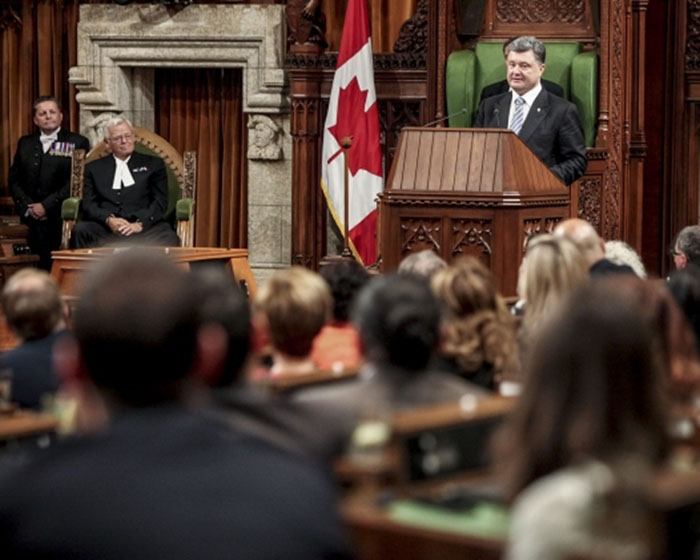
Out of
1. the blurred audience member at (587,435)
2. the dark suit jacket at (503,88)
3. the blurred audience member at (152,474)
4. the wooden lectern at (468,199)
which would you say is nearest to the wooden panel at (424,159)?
the wooden lectern at (468,199)

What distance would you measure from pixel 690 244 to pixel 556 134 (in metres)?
1.37

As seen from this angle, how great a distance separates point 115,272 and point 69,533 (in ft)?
1.05

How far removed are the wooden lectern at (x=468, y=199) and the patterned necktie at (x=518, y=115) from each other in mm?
605

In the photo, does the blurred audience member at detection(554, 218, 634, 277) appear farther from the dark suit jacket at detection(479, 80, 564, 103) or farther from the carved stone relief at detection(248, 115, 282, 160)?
the carved stone relief at detection(248, 115, 282, 160)

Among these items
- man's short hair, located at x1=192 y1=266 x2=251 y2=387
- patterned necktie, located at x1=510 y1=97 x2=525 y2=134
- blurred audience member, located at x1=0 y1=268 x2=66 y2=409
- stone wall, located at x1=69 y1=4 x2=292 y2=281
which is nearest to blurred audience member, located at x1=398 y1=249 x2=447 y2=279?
blurred audience member, located at x1=0 y1=268 x2=66 y2=409

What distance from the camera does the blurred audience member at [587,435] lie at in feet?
5.97

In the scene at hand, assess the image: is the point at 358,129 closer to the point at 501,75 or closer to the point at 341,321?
the point at 501,75

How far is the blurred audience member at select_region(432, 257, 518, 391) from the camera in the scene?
3.83 meters

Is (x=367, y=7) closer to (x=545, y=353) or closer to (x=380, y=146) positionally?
(x=380, y=146)

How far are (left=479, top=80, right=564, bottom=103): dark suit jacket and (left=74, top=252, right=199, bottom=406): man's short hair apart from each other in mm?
6433

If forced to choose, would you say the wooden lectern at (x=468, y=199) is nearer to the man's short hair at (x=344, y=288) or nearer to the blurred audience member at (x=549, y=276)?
the man's short hair at (x=344, y=288)

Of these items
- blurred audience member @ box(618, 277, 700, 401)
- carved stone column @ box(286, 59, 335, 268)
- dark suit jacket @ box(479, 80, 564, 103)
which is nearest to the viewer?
blurred audience member @ box(618, 277, 700, 401)

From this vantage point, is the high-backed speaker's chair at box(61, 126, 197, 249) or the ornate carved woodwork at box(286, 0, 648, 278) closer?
the ornate carved woodwork at box(286, 0, 648, 278)

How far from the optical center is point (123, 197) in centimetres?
891
